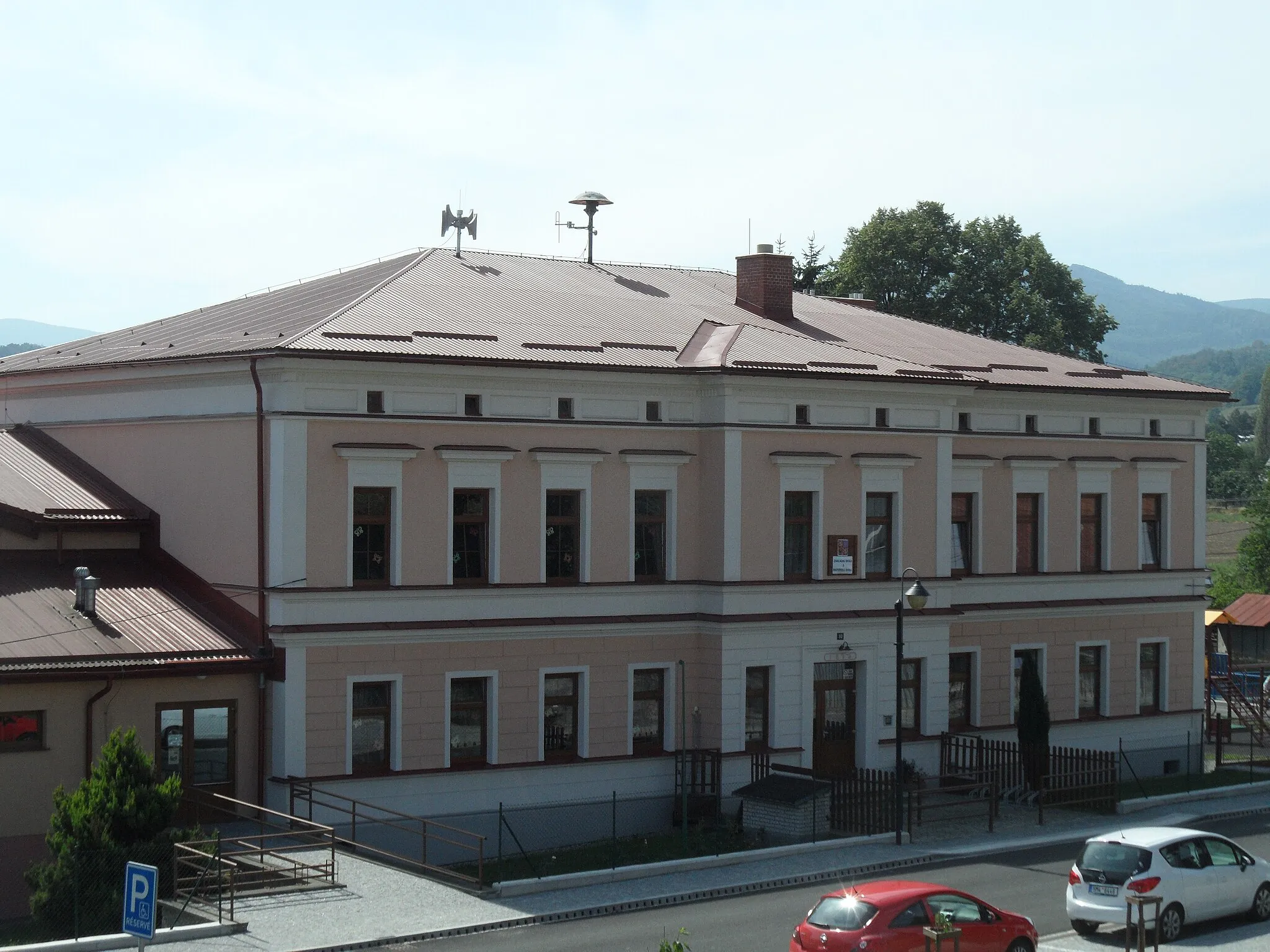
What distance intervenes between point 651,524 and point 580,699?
13.0ft

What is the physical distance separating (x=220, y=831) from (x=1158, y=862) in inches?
622

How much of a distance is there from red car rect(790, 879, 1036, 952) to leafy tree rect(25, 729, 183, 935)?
32.9 feet

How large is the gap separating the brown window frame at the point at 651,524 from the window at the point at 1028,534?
1068 cm

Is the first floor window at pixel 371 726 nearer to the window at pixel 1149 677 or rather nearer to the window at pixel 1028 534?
the window at pixel 1028 534

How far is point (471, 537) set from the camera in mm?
33094

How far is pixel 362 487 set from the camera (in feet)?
104

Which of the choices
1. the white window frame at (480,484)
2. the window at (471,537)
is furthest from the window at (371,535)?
the window at (471,537)

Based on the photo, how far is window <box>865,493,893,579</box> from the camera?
36906 mm

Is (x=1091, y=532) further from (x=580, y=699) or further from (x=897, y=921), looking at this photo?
(x=897, y=921)

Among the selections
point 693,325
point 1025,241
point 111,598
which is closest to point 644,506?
point 693,325

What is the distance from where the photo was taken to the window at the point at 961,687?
132 feet

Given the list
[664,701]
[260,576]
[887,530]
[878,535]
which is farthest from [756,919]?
[887,530]

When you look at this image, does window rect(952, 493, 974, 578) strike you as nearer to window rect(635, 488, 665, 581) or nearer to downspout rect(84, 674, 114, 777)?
window rect(635, 488, 665, 581)

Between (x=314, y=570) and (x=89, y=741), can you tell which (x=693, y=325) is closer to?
(x=314, y=570)
